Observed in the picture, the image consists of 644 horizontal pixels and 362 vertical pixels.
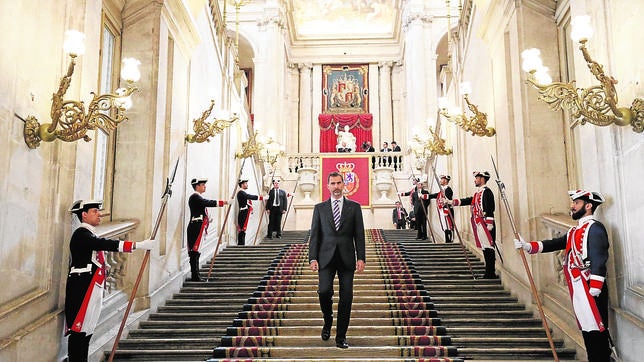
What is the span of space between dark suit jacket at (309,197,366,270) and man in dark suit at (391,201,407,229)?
34.6ft

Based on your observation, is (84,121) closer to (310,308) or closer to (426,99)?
(310,308)

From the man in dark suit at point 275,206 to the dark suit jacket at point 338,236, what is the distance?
20.6 ft

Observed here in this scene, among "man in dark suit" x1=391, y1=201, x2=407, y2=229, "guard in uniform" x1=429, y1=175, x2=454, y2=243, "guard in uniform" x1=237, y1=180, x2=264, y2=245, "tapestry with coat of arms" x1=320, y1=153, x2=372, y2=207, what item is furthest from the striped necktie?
"tapestry with coat of arms" x1=320, y1=153, x2=372, y2=207

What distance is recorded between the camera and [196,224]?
7.45 m

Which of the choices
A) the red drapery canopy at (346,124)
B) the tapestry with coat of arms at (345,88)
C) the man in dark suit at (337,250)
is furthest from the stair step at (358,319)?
the tapestry with coat of arms at (345,88)

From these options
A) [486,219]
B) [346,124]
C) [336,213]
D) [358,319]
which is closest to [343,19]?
[346,124]

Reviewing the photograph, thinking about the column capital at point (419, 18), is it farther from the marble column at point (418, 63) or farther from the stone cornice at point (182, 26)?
the stone cornice at point (182, 26)

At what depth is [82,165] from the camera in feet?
15.8

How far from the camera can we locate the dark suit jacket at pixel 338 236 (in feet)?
16.1

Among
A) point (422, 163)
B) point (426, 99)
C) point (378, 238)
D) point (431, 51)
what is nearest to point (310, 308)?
point (378, 238)

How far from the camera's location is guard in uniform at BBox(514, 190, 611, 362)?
3898mm

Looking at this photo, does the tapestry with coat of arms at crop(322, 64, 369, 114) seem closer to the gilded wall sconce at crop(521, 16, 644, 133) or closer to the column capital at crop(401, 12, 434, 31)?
the column capital at crop(401, 12, 434, 31)

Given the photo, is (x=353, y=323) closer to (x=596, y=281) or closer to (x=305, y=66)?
Answer: (x=596, y=281)

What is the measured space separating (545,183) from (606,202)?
1835 mm
